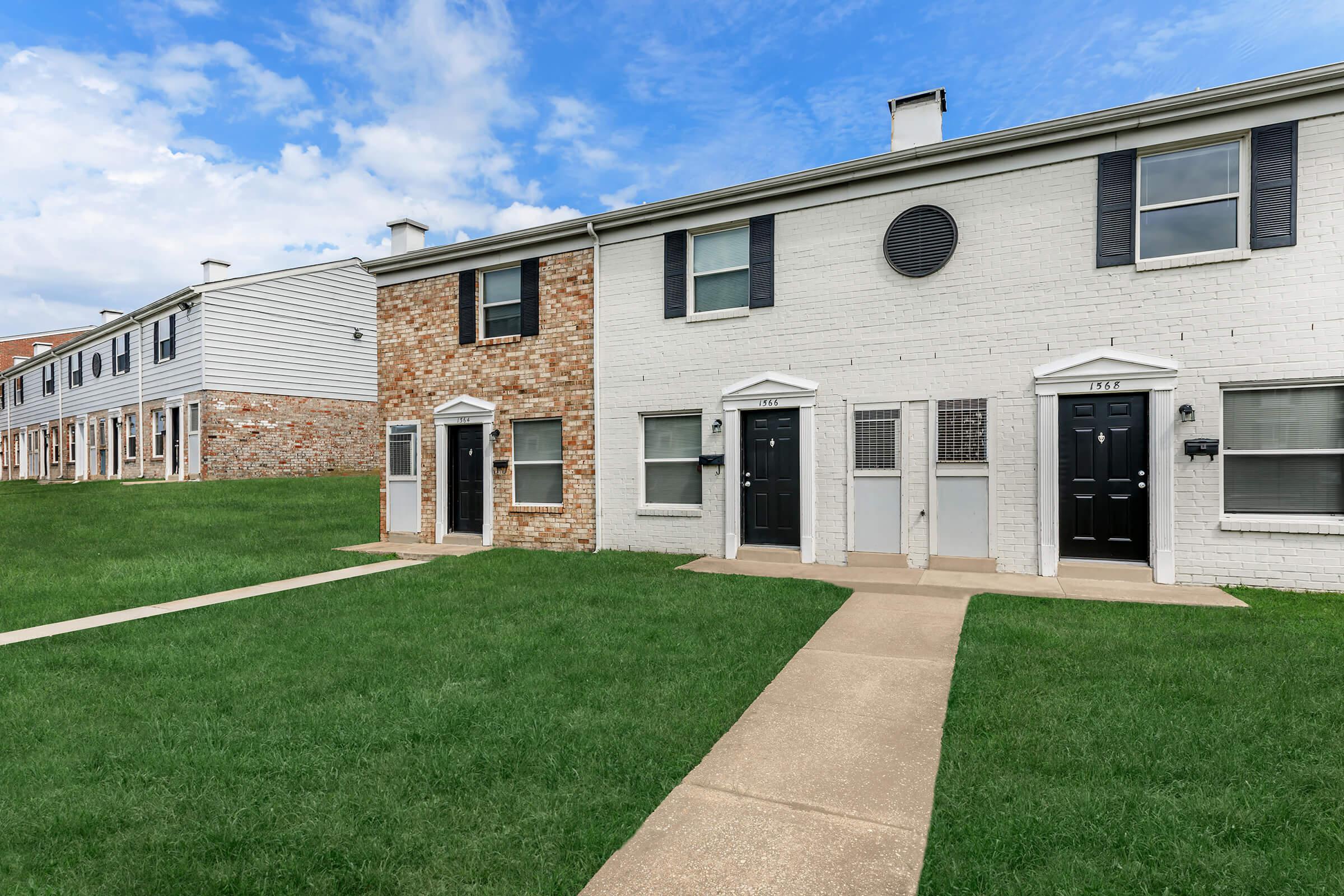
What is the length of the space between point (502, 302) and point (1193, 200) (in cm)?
1025

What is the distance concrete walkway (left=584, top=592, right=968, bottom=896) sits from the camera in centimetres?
264

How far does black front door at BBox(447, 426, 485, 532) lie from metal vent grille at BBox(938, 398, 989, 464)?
26.0 feet

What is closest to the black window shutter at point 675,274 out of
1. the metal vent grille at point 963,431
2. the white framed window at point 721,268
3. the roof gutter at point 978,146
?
the white framed window at point 721,268

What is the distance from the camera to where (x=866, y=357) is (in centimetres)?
939

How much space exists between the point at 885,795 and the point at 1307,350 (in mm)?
7672

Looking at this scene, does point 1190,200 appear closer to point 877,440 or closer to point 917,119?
point 917,119

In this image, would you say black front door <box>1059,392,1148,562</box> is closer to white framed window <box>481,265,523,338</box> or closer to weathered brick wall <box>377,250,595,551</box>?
weathered brick wall <box>377,250,595,551</box>

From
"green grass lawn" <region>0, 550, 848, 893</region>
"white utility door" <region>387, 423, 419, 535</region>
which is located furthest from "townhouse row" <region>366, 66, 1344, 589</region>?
"green grass lawn" <region>0, 550, 848, 893</region>

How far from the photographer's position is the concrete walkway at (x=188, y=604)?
21.1 ft

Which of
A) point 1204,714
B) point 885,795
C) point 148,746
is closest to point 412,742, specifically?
point 148,746

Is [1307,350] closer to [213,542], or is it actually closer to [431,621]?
[431,621]

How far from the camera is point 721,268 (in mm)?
10609

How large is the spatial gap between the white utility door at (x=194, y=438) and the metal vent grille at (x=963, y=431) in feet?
71.5

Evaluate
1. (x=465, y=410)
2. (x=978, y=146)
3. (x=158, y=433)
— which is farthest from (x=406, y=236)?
(x=158, y=433)
